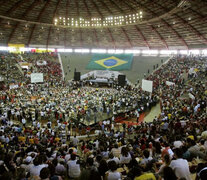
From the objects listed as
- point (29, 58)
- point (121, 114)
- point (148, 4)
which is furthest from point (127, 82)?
point (29, 58)

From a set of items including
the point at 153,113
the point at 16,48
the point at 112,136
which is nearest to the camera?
the point at 112,136

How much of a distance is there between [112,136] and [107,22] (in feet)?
89.8

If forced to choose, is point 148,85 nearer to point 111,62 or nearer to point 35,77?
point 35,77

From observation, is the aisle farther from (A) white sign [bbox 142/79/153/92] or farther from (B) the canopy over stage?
(B) the canopy over stage

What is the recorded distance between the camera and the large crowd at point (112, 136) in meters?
4.35

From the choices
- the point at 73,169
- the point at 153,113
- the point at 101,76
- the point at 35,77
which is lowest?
the point at 101,76

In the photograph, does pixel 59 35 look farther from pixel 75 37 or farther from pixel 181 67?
pixel 181 67

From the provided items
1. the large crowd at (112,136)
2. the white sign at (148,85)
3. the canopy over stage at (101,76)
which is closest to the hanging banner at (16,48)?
the large crowd at (112,136)

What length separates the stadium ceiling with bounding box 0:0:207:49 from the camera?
87.3 ft

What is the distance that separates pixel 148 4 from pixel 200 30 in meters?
10.4

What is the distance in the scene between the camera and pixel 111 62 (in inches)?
1550

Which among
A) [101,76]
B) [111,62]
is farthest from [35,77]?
[111,62]

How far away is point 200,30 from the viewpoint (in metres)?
29.6

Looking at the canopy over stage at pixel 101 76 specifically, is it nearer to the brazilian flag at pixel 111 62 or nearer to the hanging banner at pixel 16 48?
the brazilian flag at pixel 111 62
